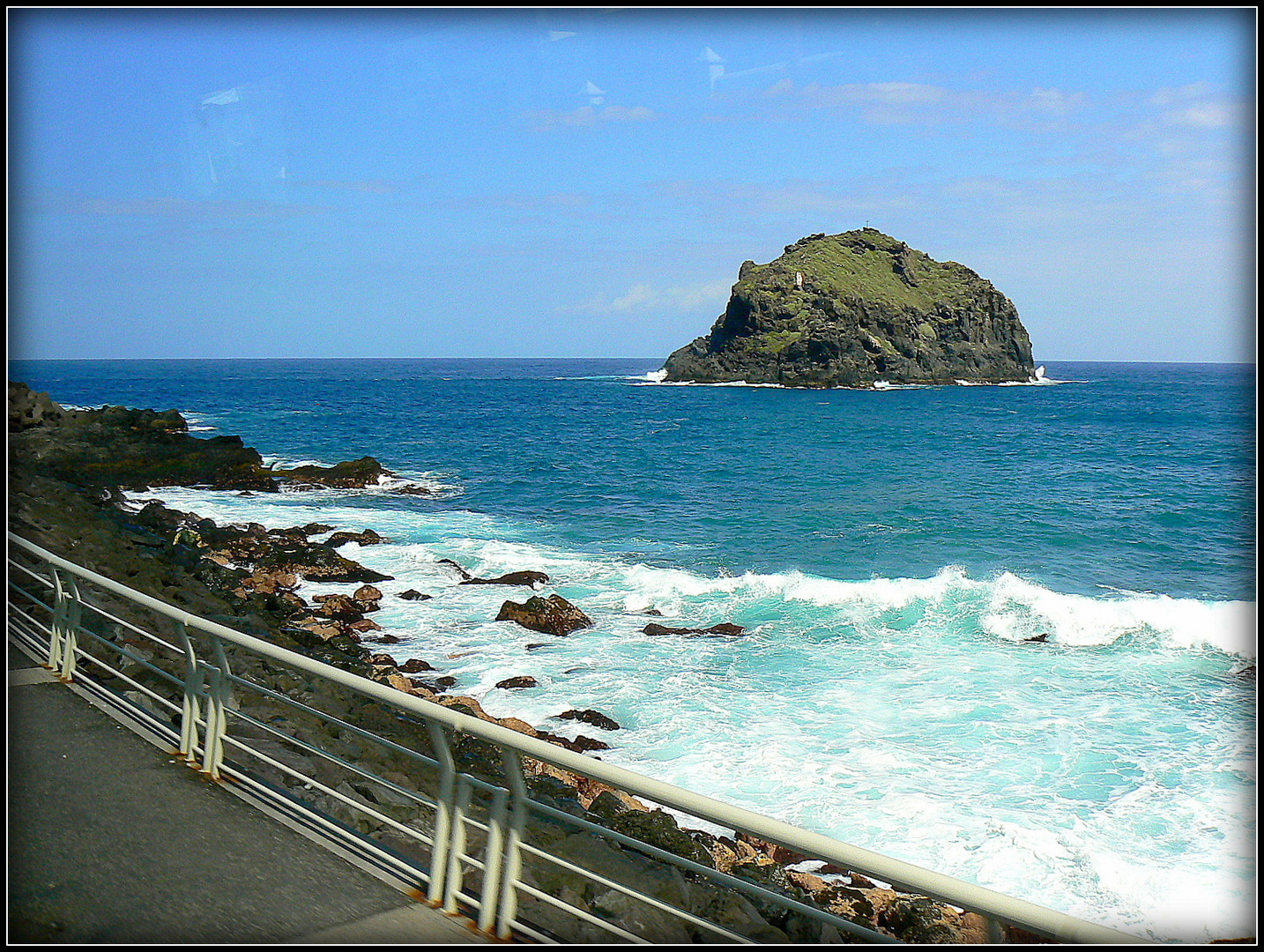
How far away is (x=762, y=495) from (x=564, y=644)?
62.6ft

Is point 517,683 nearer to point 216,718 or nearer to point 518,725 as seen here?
point 518,725

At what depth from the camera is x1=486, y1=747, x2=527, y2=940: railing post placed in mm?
3246

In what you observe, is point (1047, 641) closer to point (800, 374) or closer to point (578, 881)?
point (578, 881)

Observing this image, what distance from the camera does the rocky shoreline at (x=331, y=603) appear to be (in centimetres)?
685

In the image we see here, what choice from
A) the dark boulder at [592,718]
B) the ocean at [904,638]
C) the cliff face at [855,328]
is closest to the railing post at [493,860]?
the ocean at [904,638]

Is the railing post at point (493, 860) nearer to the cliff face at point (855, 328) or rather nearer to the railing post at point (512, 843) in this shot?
the railing post at point (512, 843)

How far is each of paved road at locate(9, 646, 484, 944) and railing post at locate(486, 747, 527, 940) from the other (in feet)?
0.41

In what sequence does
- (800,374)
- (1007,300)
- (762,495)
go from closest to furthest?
1. (762,495)
2. (800,374)
3. (1007,300)

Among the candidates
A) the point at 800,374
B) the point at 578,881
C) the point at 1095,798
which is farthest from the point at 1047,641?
the point at 800,374

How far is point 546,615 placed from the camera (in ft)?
49.9

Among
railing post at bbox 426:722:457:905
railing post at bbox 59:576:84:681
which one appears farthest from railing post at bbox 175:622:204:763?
railing post at bbox 426:722:457:905

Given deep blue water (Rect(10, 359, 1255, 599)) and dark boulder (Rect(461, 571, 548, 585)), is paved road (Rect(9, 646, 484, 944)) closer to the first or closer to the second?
deep blue water (Rect(10, 359, 1255, 599))

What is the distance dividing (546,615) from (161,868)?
1139 centimetres

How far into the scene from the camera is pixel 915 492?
3403cm
